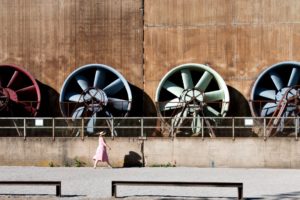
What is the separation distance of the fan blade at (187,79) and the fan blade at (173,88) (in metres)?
0.28

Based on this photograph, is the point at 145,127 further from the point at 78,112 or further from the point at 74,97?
the point at 74,97

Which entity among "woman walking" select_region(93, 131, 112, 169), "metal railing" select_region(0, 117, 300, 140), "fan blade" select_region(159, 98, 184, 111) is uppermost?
"fan blade" select_region(159, 98, 184, 111)

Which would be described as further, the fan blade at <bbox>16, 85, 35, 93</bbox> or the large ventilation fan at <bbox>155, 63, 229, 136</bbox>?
the fan blade at <bbox>16, 85, 35, 93</bbox>

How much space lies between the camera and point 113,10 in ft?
105

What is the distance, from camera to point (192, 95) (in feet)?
98.0

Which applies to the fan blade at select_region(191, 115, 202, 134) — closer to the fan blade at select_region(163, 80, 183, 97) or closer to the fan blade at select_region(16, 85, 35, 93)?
the fan blade at select_region(163, 80, 183, 97)

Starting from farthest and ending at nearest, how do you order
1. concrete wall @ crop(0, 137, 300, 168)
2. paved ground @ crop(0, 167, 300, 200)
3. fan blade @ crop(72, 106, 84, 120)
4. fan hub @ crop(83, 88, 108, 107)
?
1. fan blade @ crop(72, 106, 84, 120)
2. fan hub @ crop(83, 88, 108, 107)
3. concrete wall @ crop(0, 137, 300, 168)
4. paved ground @ crop(0, 167, 300, 200)

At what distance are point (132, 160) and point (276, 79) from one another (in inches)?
303

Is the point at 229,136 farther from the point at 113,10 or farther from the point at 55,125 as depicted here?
the point at 113,10

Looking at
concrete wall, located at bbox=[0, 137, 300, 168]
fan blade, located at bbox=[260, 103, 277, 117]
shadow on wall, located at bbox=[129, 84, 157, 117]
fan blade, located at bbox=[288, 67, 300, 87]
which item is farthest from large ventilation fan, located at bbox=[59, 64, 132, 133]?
fan blade, located at bbox=[288, 67, 300, 87]

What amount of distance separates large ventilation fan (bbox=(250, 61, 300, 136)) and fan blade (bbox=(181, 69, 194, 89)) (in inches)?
101

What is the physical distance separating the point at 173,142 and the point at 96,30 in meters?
8.29

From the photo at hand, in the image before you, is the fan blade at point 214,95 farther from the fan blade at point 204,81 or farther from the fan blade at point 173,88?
the fan blade at point 173,88

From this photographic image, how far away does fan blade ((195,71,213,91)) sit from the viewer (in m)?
30.2
